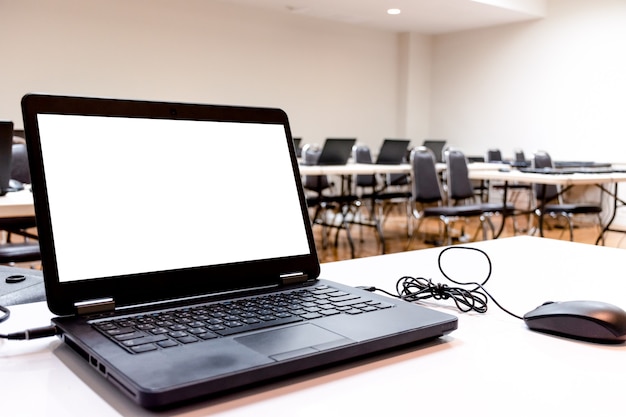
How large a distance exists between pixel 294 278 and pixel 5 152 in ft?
5.78

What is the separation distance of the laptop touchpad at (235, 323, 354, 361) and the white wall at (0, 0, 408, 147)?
4.81 meters

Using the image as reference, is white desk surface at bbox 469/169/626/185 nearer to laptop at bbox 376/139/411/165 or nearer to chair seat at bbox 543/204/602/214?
chair seat at bbox 543/204/602/214

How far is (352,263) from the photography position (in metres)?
1.02

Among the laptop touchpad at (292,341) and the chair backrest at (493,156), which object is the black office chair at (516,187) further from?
the laptop touchpad at (292,341)

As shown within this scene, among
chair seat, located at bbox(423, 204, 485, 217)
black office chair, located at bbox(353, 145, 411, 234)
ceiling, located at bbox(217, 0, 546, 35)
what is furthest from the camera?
ceiling, located at bbox(217, 0, 546, 35)

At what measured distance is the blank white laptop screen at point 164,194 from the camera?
0.61 m

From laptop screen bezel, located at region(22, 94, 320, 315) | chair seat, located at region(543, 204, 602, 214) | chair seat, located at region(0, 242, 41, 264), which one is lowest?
chair seat, located at region(543, 204, 602, 214)

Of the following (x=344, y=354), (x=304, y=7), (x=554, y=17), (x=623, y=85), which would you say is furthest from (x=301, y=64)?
(x=344, y=354)

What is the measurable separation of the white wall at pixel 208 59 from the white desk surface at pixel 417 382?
4750 millimetres

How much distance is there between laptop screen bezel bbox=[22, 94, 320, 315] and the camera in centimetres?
58

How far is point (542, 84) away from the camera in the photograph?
24.2 feet

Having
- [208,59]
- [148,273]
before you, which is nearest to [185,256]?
[148,273]

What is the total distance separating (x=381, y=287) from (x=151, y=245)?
362mm

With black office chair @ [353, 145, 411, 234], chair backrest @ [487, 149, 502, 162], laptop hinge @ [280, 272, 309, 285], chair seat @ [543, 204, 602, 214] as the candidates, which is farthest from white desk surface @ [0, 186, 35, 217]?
chair backrest @ [487, 149, 502, 162]
